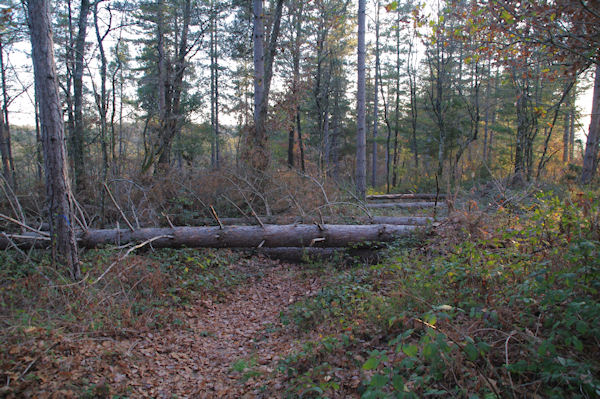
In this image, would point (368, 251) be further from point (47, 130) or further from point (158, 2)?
point (158, 2)

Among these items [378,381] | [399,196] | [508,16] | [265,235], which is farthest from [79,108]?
[378,381]

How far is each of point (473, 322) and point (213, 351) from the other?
10.8ft

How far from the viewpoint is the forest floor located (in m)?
2.52

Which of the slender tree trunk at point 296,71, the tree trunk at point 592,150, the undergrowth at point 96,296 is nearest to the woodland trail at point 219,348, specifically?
the undergrowth at point 96,296

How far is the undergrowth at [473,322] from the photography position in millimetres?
2365

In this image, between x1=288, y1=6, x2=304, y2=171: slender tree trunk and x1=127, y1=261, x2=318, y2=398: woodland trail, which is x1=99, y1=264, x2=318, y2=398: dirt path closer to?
x1=127, y1=261, x2=318, y2=398: woodland trail

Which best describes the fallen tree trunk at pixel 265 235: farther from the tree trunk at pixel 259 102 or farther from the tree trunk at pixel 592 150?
the tree trunk at pixel 592 150

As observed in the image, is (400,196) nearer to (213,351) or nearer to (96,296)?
(213,351)

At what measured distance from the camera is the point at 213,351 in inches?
179

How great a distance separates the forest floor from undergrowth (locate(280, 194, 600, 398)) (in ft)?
0.06

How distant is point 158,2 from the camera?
12.8m

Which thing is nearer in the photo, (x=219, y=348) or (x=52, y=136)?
(x=219, y=348)

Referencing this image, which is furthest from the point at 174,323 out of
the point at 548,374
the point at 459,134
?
the point at 459,134

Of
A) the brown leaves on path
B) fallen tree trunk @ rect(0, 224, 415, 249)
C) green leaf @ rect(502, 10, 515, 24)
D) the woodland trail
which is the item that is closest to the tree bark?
fallen tree trunk @ rect(0, 224, 415, 249)
